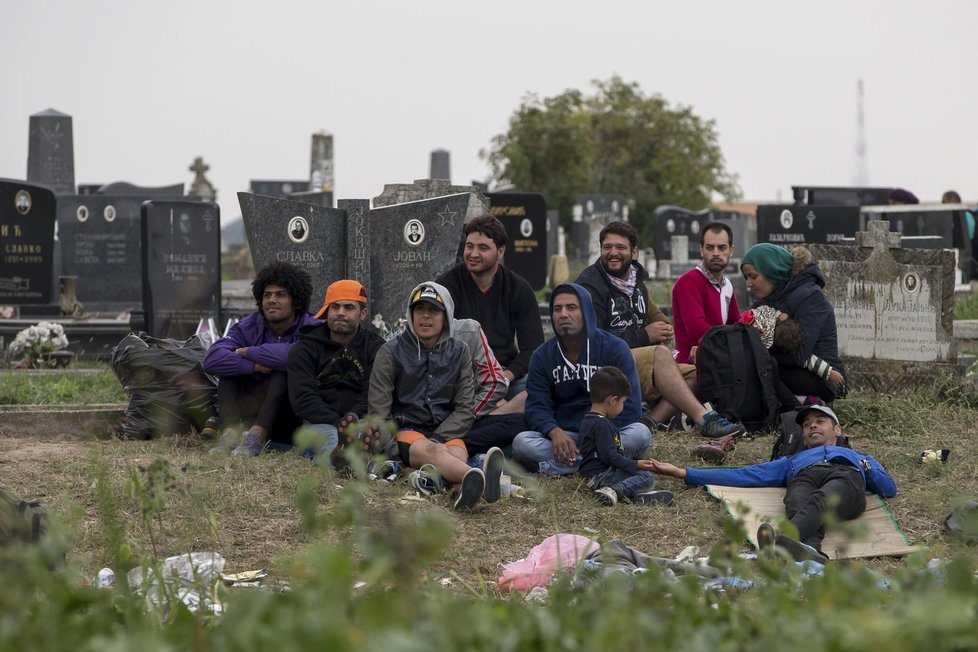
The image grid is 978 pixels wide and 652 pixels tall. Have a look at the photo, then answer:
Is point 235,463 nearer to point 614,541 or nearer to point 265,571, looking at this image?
point 265,571

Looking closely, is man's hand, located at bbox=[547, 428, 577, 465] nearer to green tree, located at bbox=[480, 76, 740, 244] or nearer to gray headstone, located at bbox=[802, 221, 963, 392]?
gray headstone, located at bbox=[802, 221, 963, 392]

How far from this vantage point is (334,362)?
726cm

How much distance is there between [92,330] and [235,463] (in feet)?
21.3

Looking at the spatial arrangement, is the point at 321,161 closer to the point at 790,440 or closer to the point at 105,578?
the point at 790,440

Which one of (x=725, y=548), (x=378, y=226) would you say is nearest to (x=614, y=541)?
(x=725, y=548)

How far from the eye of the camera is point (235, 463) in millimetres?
6793

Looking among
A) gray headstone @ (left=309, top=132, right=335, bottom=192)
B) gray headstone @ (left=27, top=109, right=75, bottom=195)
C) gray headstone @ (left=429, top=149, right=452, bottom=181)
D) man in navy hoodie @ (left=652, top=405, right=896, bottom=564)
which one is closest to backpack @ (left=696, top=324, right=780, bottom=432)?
man in navy hoodie @ (left=652, top=405, right=896, bottom=564)

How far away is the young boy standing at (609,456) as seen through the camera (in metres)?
6.11

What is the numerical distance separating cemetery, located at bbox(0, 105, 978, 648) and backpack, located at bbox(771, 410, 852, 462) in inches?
18.2

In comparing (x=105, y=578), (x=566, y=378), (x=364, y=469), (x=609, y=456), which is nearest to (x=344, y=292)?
(x=566, y=378)

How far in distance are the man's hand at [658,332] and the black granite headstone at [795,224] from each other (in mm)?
6679

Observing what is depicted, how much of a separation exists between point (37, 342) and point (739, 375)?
6.45 m

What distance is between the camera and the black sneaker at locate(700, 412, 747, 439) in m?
7.58

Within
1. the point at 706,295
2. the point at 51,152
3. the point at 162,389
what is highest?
the point at 51,152
